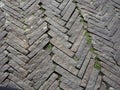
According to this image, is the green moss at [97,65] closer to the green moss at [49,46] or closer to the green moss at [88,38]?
the green moss at [88,38]

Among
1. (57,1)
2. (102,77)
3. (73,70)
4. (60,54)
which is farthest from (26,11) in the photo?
(102,77)

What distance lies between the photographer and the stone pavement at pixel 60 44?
368cm

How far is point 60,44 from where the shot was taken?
13.3ft

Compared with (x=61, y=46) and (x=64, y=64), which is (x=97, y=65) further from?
(x=61, y=46)

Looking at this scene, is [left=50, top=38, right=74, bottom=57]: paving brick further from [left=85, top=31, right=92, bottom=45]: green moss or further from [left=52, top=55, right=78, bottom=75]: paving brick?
[left=85, top=31, right=92, bottom=45]: green moss

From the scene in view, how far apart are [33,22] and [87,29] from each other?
0.89 m

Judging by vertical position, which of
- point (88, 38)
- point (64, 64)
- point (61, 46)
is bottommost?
point (64, 64)

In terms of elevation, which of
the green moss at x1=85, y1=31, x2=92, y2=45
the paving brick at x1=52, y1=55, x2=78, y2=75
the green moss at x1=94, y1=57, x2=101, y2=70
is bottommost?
the paving brick at x1=52, y1=55, x2=78, y2=75

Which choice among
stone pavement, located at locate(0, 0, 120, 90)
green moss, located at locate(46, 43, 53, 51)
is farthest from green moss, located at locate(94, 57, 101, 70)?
green moss, located at locate(46, 43, 53, 51)

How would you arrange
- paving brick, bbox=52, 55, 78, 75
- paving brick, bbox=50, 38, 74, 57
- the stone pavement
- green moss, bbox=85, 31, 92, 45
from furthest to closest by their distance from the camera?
green moss, bbox=85, 31, 92, 45
paving brick, bbox=50, 38, 74, 57
paving brick, bbox=52, 55, 78, 75
the stone pavement

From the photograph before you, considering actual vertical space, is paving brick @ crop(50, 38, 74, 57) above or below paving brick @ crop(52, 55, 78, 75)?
above

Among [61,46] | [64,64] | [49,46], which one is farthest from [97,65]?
[49,46]

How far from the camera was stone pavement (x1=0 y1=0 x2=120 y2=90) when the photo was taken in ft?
12.1

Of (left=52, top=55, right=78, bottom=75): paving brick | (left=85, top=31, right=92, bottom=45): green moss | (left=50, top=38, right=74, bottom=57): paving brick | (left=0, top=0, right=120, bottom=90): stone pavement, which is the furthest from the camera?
(left=85, top=31, right=92, bottom=45): green moss
